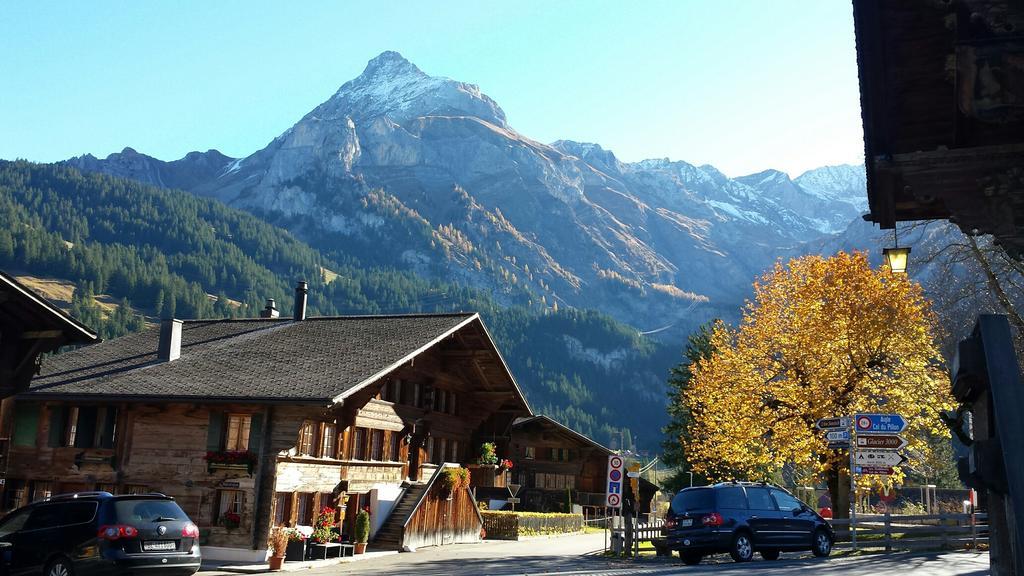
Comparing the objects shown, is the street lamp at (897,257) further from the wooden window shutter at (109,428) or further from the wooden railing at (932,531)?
the wooden window shutter at (109,428)

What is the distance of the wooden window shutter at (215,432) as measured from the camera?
2536 centimetres

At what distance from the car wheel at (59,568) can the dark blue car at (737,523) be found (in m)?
14.0

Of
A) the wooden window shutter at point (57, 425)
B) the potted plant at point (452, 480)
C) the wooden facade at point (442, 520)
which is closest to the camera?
the wooden window shutter at point (57, 425)

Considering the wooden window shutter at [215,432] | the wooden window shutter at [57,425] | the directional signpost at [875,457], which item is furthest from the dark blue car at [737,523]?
the wooden window shutter at [57,425]

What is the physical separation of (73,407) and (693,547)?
63.3ft

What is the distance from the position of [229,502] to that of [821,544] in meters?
16.5

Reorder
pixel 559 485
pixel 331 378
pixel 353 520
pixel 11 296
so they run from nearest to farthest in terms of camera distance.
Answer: pixel 11 296 → pixel 331 378 → pixel 353 520 → pixel 559 485

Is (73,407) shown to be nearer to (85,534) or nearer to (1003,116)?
(85,534)

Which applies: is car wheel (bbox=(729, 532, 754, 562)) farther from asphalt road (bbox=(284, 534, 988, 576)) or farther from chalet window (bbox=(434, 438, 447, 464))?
chalet window (bbox=(434, 438, 447, 464))

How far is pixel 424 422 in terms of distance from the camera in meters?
32.6

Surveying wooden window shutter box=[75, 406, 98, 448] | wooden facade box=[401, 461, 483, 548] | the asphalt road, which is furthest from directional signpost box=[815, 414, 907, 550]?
wooden window shutter box=[75, 406, 98, 448]

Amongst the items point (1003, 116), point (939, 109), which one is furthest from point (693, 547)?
point (1003, 116)

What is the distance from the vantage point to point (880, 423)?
22516 millimetres

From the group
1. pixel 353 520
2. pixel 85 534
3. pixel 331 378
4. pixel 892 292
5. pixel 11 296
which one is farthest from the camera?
pixel 892 292
